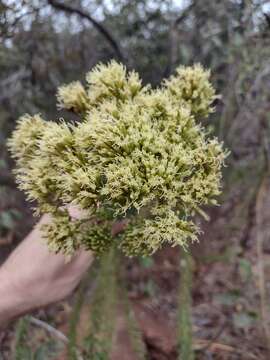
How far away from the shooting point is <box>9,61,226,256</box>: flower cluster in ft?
3.01

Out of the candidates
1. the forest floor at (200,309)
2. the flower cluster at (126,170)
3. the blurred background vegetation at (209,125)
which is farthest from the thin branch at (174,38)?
the flower cluster at (126,170)

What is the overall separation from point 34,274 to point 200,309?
4.92 ft

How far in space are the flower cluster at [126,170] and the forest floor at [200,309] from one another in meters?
0.79

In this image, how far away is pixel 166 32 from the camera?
246cm

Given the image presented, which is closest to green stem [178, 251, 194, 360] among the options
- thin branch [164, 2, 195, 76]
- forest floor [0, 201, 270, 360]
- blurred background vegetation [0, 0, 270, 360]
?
blurred background vegetation [0, 0, 270, 360]

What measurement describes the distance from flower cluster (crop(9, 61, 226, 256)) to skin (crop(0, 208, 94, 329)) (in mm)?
176

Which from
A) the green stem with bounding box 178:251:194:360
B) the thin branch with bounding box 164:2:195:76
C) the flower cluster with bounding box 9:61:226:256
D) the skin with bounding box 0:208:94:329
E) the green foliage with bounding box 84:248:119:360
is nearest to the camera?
the flower cluster with bounding box 9:61:226:256

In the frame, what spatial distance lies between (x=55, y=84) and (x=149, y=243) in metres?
1.81

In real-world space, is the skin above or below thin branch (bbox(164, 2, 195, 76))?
below

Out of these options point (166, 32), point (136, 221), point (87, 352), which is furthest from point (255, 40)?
point (87, 352)

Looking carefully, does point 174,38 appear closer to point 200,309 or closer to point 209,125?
point 209,125

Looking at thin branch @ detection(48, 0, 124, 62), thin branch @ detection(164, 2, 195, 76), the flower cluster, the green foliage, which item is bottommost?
the green foliage

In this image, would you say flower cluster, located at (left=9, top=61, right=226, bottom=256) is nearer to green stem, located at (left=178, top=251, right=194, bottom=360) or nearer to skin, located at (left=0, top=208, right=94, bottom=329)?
skin, located at (left=0, top=208, right=94, bottom=329)

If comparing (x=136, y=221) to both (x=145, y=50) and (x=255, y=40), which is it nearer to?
(x=255, y=40)
